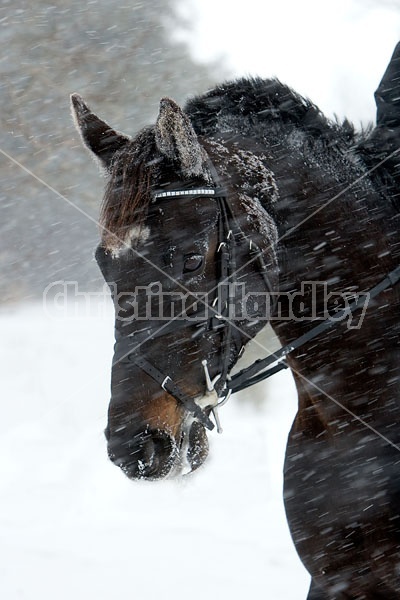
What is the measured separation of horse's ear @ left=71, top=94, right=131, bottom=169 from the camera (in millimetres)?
2365

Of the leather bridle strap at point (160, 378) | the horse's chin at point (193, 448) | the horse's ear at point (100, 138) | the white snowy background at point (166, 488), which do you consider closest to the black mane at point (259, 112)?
the horse's ear at point (100, 138)

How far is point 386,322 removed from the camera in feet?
7.71

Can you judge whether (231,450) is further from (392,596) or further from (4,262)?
(392,596)

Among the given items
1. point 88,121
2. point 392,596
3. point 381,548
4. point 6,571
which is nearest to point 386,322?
point 381,548

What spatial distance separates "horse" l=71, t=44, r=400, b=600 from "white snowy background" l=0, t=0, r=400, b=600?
2.67 m

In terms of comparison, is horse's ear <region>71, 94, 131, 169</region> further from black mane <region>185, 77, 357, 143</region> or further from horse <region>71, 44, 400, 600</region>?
black mane <region>185, 77, 357, 143</region>

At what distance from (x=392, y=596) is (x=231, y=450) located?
16.5ft

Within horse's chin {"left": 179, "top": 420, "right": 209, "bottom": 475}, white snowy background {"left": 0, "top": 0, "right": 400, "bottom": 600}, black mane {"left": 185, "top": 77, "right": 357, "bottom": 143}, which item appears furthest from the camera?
white snowy background {"left": 0, "top": 0, "right": 400, "bottom": 600}

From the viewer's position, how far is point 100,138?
2377 millimetres

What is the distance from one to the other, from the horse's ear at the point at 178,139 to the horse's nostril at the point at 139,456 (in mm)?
818

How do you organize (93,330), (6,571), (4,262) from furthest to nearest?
(93,330) < (4,262) < (6,571)

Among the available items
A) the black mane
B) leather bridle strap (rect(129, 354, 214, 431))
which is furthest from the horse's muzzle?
the black mane

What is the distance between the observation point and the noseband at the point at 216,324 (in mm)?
2092

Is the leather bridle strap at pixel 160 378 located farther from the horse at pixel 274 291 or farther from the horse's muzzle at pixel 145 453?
the horse's muzzle at pixel 145 453
